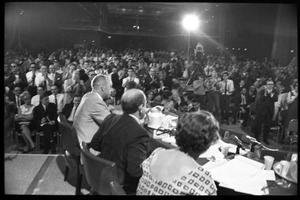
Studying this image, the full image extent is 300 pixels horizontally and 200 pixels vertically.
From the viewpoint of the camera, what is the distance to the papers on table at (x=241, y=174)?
1.50 meters

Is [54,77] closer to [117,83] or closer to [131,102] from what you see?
[117,83]

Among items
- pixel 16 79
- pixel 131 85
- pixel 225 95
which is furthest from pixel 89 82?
pixel 225 95

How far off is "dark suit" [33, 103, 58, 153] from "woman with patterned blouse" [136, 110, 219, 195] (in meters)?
2.75

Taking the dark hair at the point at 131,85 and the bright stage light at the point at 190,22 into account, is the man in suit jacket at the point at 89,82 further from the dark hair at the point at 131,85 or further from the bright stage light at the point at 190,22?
the bright stage light at the point at 190,22

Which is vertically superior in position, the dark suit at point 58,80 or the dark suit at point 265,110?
the dark suit at point 58,80

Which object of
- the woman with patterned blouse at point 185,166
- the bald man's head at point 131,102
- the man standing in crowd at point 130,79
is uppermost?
the man standing in crowd at point 130,79

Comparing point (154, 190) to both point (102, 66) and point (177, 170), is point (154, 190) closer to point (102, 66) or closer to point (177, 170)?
point (177, 170)

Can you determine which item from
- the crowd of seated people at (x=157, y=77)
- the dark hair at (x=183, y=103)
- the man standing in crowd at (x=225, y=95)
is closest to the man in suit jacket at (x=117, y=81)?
the crowd of seated people at (x=157, y=77)

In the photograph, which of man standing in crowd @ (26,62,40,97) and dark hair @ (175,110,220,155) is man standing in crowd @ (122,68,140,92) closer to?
man standing in crowd @ (26,62,40,97)

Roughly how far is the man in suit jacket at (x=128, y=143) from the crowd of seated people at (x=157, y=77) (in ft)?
7.51

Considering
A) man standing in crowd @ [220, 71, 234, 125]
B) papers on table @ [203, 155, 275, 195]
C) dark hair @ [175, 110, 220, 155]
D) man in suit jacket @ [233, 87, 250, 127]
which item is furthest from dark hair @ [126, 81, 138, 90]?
dark hair @ [175, 110, 220, 155]

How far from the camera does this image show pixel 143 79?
5.47 metres

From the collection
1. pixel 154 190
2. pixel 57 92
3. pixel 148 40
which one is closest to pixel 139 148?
pixel 154 190

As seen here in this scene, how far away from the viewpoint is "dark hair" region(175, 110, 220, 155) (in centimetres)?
130
